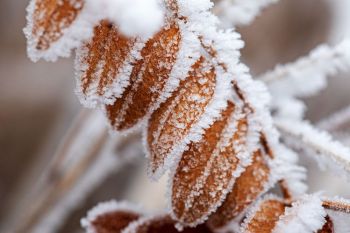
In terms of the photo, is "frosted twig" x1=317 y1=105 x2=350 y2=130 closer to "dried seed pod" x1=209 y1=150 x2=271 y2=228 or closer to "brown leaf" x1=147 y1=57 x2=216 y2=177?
"dried seed pod" x1=209 y1=150 x2=271 y2=228

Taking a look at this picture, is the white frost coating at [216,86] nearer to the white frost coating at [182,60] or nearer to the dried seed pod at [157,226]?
the white frost coating at [182,60]

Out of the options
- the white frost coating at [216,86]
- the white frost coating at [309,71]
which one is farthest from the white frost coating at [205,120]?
the white frost coating at [309,71]

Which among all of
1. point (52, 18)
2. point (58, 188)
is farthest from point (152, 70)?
point (58, 188)

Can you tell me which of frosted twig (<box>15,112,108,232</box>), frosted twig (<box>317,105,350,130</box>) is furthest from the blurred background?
frosted twig (<box>317,105,350,130</box>)

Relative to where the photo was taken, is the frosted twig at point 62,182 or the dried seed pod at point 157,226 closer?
the dried seed pod at point 157,226

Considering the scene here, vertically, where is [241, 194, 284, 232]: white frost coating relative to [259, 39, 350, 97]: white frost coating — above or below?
below

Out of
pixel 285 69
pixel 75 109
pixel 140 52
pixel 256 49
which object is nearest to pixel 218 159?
pixel 140 52
